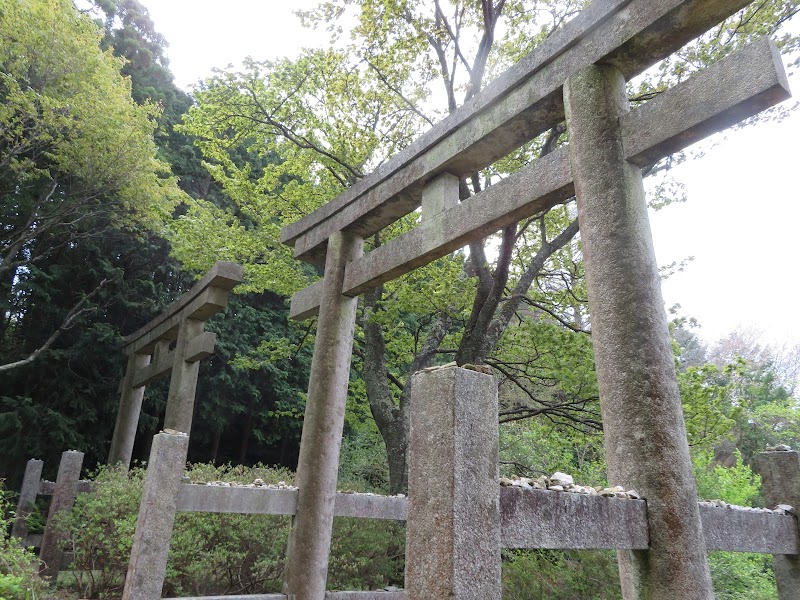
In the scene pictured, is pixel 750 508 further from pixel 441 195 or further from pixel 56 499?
pixel 56 499

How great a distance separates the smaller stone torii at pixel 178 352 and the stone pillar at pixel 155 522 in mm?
3776

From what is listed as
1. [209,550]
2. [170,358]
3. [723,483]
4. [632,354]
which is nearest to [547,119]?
[632,354]

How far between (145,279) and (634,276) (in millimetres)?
12683

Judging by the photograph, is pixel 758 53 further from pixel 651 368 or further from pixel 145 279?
pixel 145 279

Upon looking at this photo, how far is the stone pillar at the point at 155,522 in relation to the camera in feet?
11.6

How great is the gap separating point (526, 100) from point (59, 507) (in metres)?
7.52

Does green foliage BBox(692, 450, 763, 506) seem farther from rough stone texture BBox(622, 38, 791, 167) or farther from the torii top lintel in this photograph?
rough stone texture BBox(622, 38, 791, 167)

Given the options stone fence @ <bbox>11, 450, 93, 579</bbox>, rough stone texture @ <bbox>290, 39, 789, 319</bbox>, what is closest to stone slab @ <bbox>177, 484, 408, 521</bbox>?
rough stone texture @ <bbox>290, 39, 789, 319</bbox>

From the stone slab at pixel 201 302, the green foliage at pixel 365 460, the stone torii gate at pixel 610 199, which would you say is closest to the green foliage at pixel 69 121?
the stone slab at pixel 201 302

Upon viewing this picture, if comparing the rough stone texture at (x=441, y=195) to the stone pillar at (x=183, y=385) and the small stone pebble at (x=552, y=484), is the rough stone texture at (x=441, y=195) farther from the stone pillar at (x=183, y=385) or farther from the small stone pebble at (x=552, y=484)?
Answer: the stone pillar at (x=183, y=385)

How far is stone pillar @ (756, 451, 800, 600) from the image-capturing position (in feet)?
8.66

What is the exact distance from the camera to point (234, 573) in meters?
5.89

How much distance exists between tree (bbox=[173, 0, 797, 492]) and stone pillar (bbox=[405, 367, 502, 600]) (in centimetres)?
462

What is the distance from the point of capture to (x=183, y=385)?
7.88 m
